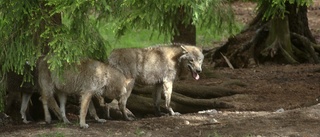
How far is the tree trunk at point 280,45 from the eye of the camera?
1933 centimetres

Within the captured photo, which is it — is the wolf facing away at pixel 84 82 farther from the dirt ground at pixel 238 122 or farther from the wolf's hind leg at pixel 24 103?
the wolf's hind leg at pixel 24 103

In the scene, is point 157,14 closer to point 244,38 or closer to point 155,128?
point 155,128

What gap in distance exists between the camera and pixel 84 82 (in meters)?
11.7

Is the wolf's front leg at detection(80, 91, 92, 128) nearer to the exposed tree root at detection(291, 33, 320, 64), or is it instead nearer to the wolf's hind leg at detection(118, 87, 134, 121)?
the wolf's hind leg at detection(118, 87, 134, 121)

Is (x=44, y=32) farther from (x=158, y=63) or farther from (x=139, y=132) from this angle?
(x=158, y=63)

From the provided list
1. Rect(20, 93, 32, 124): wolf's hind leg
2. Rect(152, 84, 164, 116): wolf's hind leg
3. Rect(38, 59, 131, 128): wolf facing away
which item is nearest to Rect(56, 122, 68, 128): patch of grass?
Rect(38, 59, 131, 128): wolf facing away

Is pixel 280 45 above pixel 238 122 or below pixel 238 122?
above

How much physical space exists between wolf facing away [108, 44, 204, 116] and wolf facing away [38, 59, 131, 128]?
0.45m

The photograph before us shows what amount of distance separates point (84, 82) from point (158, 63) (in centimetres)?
163

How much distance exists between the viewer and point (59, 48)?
10.2 m

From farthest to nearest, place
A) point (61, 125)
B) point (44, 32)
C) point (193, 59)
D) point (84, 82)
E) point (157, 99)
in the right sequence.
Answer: point (157, 99)
point (193, 59)
point (84, 82)
point (61, 125)
point (44, 32)

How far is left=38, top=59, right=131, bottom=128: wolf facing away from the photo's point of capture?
11.7 m

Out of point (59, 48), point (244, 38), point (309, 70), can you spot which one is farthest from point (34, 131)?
point (244, 38)

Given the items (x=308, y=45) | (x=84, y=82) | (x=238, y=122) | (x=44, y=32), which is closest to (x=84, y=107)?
(x=84, y=82)
